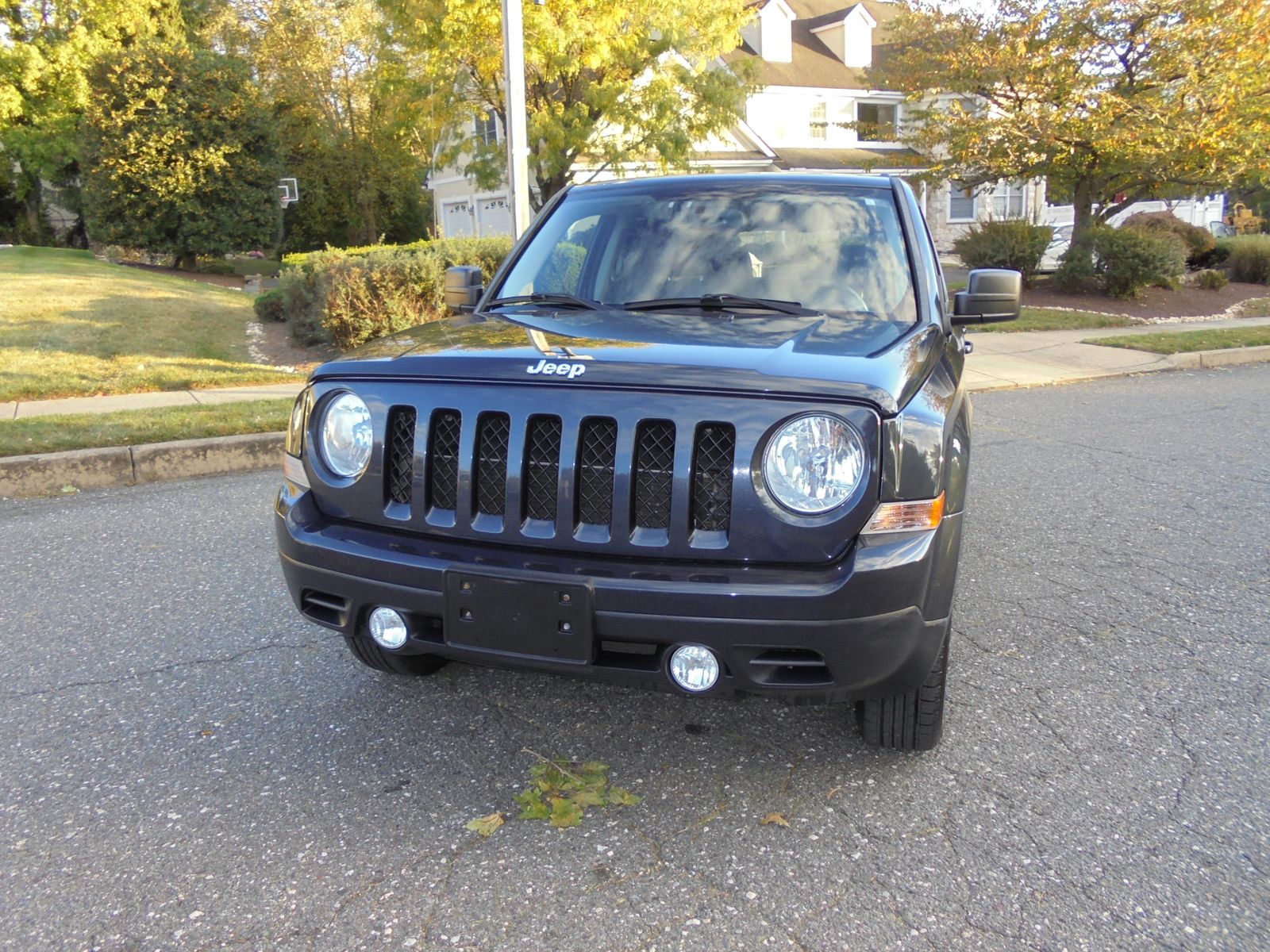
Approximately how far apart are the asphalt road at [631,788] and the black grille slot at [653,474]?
0.85m

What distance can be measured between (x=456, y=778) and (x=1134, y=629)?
9.00 ft

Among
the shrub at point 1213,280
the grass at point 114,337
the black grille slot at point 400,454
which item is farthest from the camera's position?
the shrub at point 1213,280

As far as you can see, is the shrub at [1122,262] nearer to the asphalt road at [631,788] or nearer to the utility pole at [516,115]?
the utility pole at [516,115]

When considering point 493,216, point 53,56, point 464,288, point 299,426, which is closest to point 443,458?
point 299,426

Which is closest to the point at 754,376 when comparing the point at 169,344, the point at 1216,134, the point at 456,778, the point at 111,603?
the point at 456,778

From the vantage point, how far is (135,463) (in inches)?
258

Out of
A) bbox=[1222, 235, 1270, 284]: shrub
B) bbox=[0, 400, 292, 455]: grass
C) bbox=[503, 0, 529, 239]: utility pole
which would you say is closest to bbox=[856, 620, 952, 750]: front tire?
bbox=[0, 400, 292, 455]: grass

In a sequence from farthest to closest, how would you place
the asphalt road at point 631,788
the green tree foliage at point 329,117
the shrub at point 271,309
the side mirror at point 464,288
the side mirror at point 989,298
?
the green tree foliage at point 329,117 → the shrub at point 271,309 → the side mirror at point 464,288 → the side mirror at point 989,298 → the asphalt road at point 631,788

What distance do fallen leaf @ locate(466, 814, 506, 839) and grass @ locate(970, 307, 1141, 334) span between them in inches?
507

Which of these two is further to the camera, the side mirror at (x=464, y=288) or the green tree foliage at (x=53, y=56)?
the green tree foliage at (x=53, y=56)

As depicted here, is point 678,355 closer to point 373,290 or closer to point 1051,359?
point 373,290

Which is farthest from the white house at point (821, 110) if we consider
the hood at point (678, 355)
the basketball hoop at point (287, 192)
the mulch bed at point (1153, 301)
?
the hood at point (678, 355)

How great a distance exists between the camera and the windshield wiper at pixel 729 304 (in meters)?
3.29

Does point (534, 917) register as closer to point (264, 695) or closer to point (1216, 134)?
point (264, 695)
